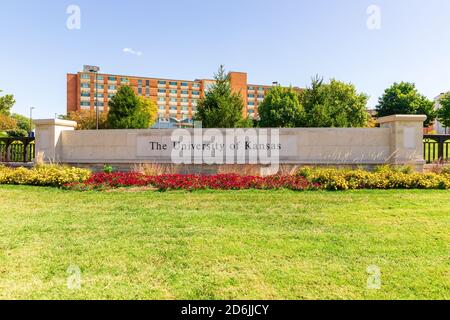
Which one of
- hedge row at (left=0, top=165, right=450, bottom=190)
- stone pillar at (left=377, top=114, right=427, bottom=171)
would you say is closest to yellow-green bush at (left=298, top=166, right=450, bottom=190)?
hedge row at (left=0, top=165, right=450, bottom=190)

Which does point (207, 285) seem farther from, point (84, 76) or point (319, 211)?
point (84, 76)

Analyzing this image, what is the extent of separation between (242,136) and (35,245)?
8628 millimetres

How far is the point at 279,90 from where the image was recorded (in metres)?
44.5

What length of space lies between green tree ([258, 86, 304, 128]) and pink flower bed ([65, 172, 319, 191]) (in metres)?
25.6

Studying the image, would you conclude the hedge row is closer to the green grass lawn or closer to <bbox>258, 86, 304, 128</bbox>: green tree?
the green grass lawn

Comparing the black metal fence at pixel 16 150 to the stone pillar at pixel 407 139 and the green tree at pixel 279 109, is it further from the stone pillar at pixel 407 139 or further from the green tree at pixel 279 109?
the green tree at pixel 279 109

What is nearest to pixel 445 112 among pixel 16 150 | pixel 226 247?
pixel 226 247

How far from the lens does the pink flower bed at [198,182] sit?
917 cm

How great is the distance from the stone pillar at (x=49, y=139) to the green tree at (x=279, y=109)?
2634 centimetres

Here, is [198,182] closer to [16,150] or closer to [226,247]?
[226,247]

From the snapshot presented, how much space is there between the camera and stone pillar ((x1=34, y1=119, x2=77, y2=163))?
12.6m

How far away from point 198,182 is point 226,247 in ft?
17.0

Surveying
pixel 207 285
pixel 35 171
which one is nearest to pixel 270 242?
pixel 207 285
